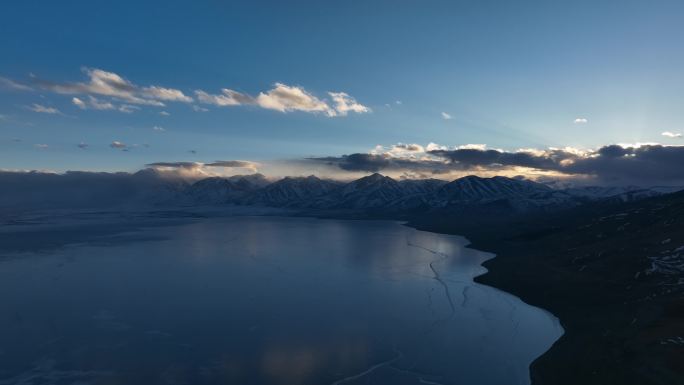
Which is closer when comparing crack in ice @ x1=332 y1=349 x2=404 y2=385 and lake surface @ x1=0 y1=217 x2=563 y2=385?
crack in ice @ x1=332 y1=349 x2=404 y2=385

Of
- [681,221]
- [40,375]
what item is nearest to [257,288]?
[40,375]

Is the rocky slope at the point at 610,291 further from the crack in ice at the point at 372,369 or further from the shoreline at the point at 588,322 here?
the crack in ice at the point at 372,369

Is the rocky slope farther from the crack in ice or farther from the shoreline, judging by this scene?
the crack in ice

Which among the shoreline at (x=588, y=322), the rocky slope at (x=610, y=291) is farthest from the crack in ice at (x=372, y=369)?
the rocky slope at (x=610, y=291)

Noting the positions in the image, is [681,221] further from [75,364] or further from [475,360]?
[75,364]

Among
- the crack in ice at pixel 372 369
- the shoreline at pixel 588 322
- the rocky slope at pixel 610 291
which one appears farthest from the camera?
the rocky slope at pixel 610 291

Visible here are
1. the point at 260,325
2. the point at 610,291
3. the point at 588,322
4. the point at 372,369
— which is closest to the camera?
the point at 372,369

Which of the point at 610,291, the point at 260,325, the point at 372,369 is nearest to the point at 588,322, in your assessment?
the point at 610,291

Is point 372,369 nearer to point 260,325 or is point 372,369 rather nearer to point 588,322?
point 260,325

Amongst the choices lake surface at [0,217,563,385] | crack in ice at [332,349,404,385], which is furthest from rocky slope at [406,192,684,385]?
crack in ice at [332,349,404,385]
